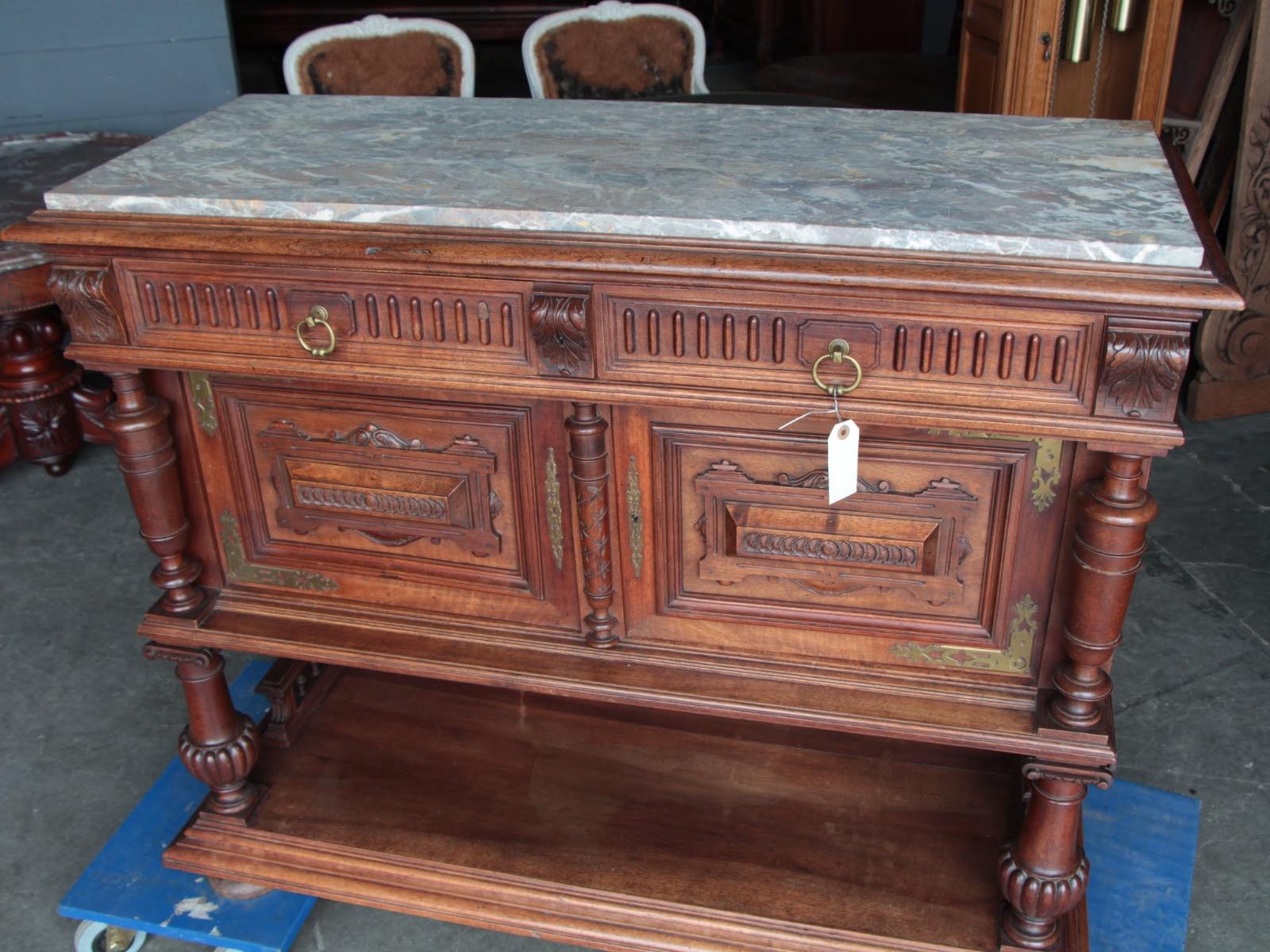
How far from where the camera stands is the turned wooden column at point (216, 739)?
193 cm

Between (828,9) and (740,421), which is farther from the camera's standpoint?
(828,9)

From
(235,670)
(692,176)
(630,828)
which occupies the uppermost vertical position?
(692,176)

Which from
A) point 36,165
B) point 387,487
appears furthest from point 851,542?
point 36,165

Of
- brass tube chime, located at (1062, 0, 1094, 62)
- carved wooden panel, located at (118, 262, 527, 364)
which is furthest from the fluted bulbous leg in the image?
brass tube chime, located at (1062, 0, 1094, 62)

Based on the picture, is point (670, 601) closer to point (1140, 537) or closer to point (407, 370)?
point (407, 370)

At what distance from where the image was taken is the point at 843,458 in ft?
4.78

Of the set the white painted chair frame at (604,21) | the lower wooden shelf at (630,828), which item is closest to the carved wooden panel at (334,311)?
the lower wooden shelf at (630,828)

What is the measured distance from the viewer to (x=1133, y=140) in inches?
67.7

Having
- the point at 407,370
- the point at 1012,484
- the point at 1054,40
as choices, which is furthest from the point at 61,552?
the point at 1054,40

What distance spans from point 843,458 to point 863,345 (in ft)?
0.46

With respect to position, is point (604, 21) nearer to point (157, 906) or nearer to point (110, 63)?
point (110, 63)

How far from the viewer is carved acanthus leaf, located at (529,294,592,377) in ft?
4.73

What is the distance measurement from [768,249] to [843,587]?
0.49 meters

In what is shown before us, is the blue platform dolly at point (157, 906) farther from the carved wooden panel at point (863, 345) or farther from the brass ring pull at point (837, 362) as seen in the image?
the brass ring pull at point (837, 362)
